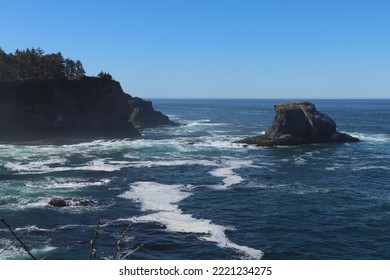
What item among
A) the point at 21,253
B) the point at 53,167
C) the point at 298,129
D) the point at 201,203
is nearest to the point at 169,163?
the point at 53,167

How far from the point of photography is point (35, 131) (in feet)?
319

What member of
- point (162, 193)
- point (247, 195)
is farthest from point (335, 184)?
point (162, 193)

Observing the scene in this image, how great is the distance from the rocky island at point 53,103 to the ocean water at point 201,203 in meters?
17.0

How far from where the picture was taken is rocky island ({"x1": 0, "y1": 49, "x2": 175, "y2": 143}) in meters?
96.4

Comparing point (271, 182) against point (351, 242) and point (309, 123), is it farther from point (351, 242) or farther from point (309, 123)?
point (309, 123)

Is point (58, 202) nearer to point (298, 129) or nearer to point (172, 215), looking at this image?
point (172, 215)

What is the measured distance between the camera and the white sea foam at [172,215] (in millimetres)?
33406

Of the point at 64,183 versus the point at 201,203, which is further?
the point at 64,183

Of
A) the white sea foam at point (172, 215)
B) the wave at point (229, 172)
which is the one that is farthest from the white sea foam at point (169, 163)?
the white sea foam at point (172, 215)

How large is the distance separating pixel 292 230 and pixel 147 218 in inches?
562

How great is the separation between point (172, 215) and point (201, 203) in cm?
539

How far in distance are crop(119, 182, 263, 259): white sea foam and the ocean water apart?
4.5 inches

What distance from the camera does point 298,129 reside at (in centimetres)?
9044

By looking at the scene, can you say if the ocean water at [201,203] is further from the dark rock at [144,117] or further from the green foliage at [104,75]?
the dark rock at [144,117]
